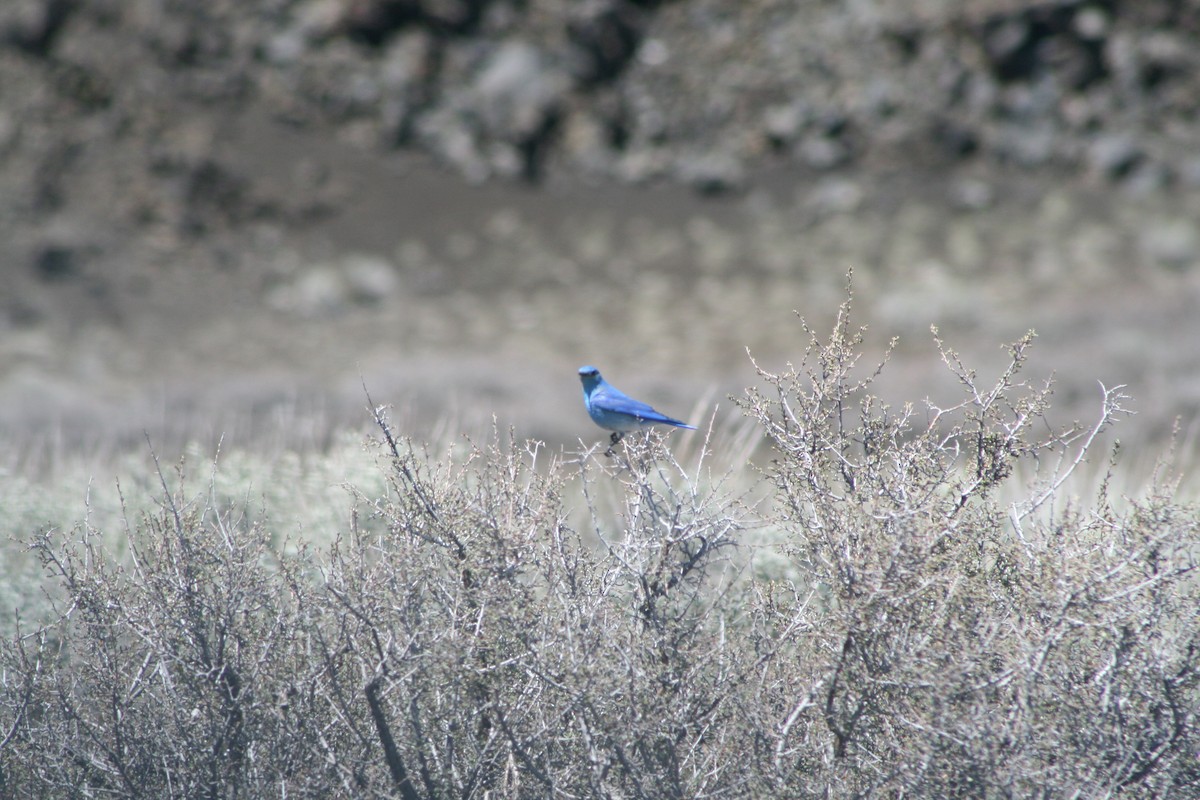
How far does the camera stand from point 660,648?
511 cm

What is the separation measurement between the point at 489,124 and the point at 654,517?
37989 millimetres

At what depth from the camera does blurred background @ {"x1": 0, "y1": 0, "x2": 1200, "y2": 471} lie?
121 feet

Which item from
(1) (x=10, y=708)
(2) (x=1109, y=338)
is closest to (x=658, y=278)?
(2) (x=1109, y=338)

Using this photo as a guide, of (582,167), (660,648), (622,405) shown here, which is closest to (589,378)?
(622,405)

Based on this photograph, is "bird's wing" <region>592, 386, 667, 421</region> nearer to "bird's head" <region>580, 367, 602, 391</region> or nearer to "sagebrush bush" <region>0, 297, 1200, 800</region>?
"bird's head" <region>580, 367, 602, 391</region>

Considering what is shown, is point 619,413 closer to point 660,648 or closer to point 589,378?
point 589,378

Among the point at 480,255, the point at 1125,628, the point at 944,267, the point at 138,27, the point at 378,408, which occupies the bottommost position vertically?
the point at 1125,628

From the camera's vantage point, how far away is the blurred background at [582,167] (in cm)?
3697

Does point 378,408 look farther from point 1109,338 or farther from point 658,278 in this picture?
point 658,278

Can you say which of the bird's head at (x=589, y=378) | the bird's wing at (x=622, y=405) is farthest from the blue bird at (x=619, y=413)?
the bird's head at (x=589, y=378)

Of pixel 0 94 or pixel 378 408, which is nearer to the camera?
pixel 378 408

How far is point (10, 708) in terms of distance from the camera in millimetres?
5605

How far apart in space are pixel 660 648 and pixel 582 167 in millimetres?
37445

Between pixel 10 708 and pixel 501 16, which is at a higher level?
pixel 501 16
